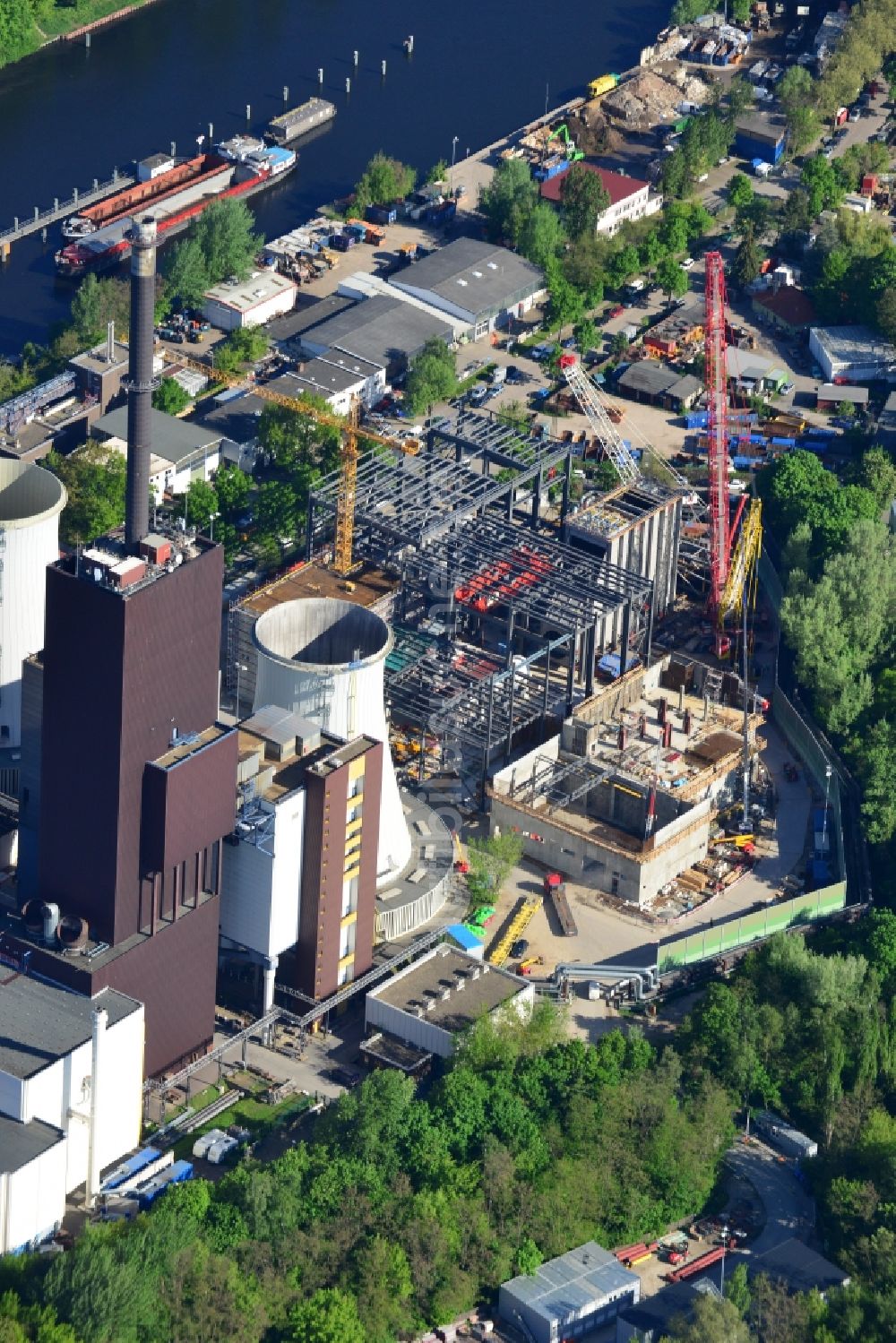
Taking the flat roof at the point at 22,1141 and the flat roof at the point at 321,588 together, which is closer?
the flat roof at the point at 22,1141

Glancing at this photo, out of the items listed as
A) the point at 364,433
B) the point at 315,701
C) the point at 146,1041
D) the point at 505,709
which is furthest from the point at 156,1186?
the point at 364,433

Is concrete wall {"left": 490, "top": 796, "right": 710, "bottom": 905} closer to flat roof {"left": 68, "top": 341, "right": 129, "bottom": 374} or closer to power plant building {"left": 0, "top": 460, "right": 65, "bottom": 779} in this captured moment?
power plant building {"left": 0, "top": 460, "right": 65, "bottom": 779}

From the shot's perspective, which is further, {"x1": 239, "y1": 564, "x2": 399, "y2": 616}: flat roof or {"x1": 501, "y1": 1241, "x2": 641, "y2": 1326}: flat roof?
{"x1": 239, "y1": 564, "x2": 399, "y2": 616}: flat roof

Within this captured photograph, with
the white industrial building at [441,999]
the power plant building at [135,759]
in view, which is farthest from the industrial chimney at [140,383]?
the white industrial building at [441,999]

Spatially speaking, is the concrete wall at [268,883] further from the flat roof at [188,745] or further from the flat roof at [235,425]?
the flat roof at [235,425]

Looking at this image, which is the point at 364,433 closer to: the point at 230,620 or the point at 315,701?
the point at 230,620

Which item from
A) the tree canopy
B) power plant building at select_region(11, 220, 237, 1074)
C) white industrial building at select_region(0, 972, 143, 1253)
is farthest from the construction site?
white industrial building at select_region(0, 972, 143, 1253)
